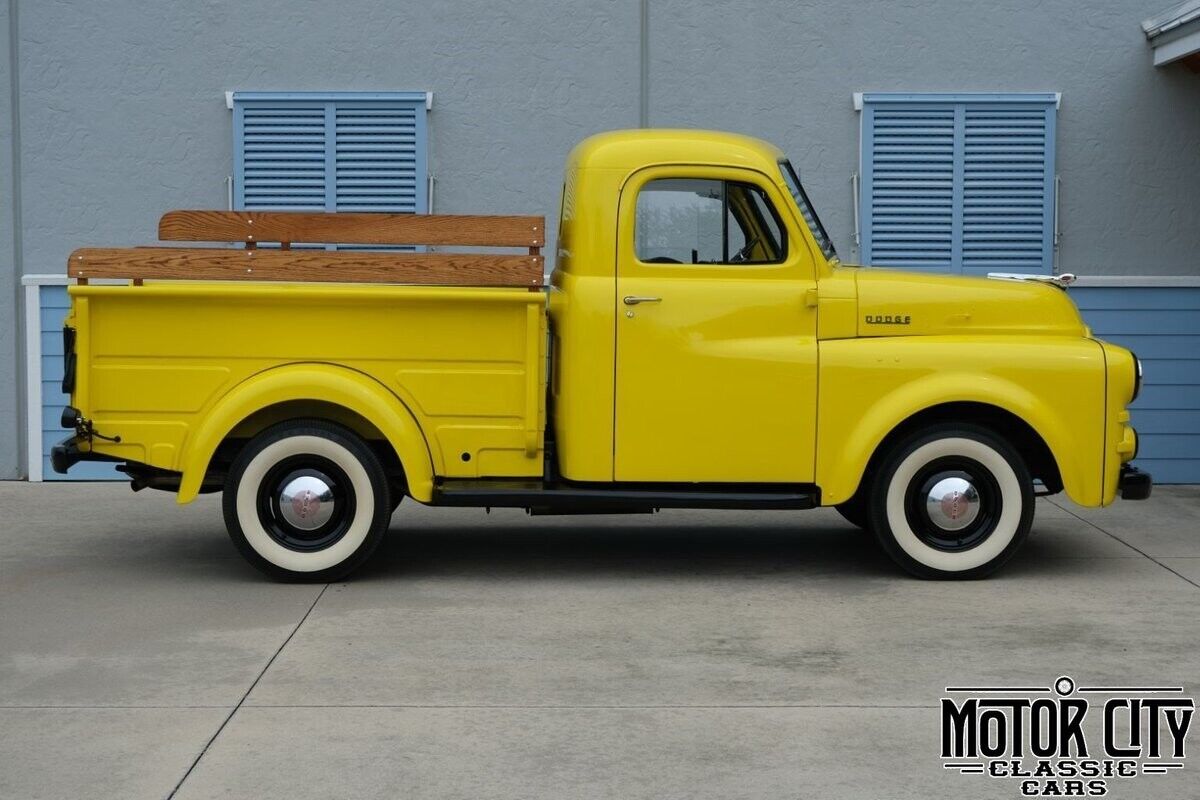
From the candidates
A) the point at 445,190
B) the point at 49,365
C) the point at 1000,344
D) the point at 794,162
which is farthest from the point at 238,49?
the point at 1000,344

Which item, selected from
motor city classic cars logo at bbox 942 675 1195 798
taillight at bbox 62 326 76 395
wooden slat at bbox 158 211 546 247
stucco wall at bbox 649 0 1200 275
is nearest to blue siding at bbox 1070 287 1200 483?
stucco wall at bbox 649 0 1200 275

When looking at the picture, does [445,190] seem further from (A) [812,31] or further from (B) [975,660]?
(B) [975,660]

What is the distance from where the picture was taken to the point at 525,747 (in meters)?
4.96

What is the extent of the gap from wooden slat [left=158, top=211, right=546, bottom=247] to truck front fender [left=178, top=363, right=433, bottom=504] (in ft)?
2.42

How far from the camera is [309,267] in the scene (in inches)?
289

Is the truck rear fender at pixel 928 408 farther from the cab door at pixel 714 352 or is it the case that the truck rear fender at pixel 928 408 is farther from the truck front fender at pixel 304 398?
the truck front fender at pixel 304 398

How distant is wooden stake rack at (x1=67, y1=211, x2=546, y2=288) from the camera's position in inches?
286

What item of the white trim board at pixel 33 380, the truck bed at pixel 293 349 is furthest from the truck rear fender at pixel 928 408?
the white trim board at pixel 33 380

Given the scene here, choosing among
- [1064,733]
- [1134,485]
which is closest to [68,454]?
[1064,733]

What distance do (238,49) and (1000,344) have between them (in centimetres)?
587

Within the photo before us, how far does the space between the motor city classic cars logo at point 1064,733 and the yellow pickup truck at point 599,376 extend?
1.99 m

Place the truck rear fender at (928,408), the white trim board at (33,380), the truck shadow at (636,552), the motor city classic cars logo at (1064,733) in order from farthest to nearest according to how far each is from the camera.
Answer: the white trim board at (33,380) < the truck shadow at (636,552) < the truck rear fender at (928,408) < the motor city classic cars logo at (1064,733)

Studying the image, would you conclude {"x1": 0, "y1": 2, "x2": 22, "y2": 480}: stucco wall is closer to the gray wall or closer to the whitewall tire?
the gray wall

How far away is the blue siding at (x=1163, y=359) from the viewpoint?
35.4 feet
